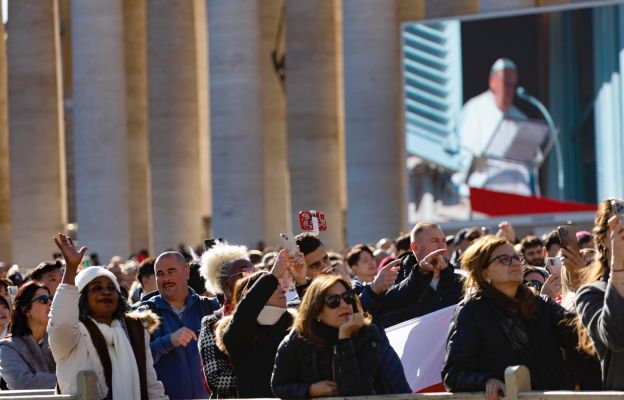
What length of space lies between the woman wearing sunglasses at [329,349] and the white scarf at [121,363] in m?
1.86

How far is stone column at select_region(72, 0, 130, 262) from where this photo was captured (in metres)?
70.0

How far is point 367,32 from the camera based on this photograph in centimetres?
6244

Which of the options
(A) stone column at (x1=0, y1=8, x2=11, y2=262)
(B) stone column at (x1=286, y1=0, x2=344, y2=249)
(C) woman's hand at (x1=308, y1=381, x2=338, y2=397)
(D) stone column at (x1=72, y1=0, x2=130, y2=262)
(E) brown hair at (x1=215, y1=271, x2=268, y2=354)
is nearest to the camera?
(C) woman's hand at (x1=308, y1=381, x2=338, y2=397)

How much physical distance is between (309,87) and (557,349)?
171 ft

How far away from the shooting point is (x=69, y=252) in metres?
17.6

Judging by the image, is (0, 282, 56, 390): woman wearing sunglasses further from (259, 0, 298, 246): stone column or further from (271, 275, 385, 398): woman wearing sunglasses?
(259, 0, 298, 246): stone column

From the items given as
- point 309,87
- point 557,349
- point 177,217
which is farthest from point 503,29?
point 557,349

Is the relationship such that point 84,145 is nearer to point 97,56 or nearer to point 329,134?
point 97,56

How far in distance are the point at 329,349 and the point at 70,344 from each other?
285cm

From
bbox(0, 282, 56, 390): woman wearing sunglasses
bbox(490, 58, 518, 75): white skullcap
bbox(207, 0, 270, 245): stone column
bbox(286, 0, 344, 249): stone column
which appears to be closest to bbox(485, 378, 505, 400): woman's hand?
bbox(0, 282, 56, 390): woman wearing sunglasses

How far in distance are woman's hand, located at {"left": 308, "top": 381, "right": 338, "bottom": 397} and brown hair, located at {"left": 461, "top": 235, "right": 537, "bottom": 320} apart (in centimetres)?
157

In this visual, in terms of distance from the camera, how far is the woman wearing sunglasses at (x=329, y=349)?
1599 centimetres

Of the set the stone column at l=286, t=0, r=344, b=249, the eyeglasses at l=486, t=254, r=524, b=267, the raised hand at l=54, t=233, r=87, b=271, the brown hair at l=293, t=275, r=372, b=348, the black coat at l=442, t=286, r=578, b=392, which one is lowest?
the black coat at l=442, t=286, r=578, b=392

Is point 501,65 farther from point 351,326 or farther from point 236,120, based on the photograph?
point 351,326
